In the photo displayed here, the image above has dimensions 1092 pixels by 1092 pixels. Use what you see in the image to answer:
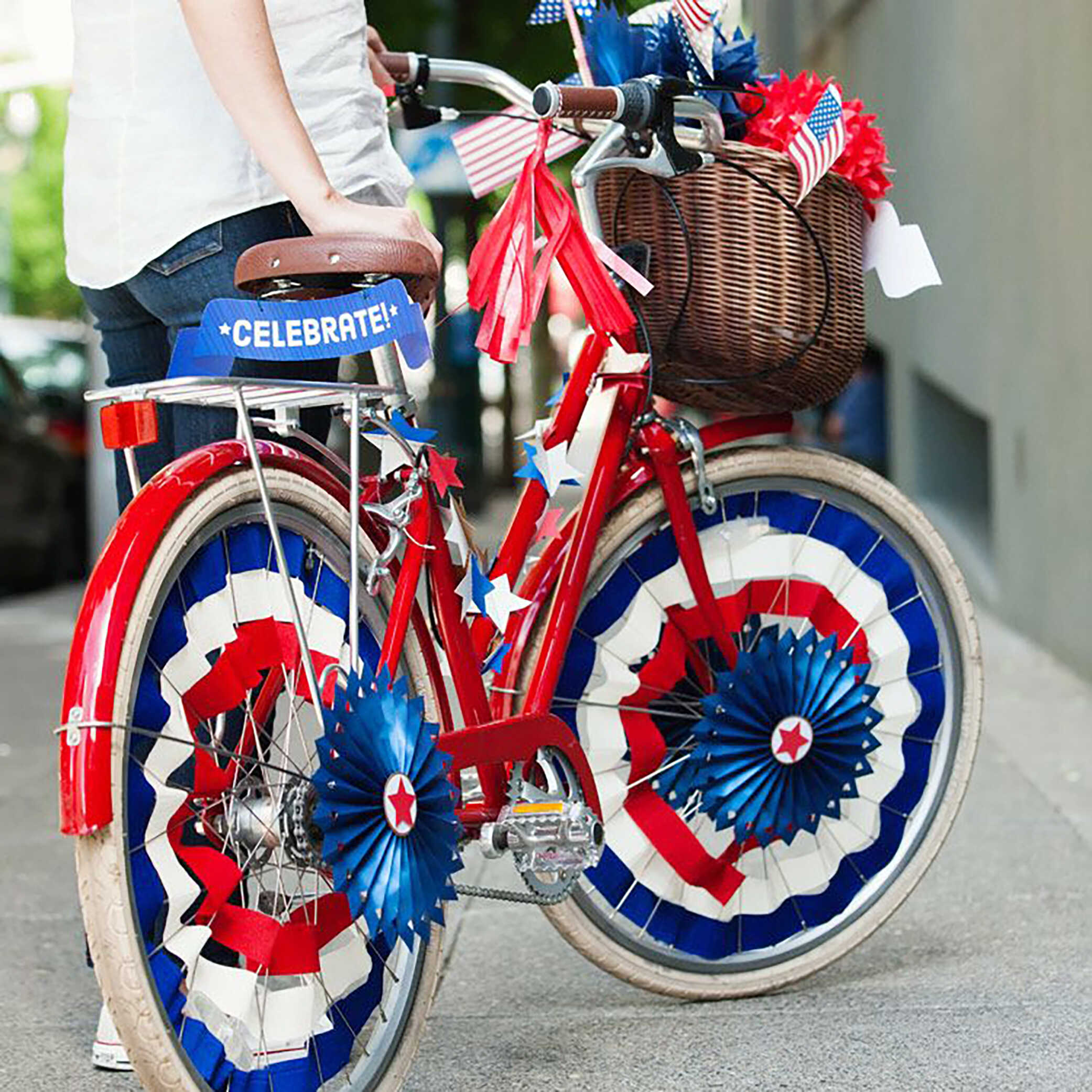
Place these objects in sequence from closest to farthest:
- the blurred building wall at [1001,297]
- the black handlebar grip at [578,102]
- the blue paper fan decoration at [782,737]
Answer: the black handlebar grip at [578,102], the blue paper fan decoration at [782,737], the blurred building wall at [1001,297]

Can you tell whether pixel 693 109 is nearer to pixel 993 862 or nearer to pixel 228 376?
pixel 228 376

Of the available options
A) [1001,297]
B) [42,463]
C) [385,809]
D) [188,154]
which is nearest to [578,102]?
[188,154]

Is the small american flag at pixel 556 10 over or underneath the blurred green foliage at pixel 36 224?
over

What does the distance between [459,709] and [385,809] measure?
435 mm

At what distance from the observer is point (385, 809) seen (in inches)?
102

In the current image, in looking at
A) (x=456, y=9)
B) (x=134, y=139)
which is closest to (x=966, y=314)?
(x=456, y=9)

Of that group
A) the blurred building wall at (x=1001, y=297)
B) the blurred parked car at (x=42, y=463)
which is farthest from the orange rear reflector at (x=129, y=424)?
the blurred parked car at (x=42, y=463)

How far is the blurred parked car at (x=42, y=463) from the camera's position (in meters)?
11.5

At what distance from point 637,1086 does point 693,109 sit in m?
1.43

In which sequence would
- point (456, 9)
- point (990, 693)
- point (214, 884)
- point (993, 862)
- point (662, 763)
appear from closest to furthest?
1. point (214, 884)
2. point (662, 763)
3. point (993, 862)
4. point (990, 693)
5. point (456, 9)

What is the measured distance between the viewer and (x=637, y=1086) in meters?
3.00

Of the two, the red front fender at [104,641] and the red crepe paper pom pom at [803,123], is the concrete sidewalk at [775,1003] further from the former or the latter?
the red crepe paper pom pom at [803,123]

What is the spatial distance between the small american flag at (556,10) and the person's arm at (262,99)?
667 mm

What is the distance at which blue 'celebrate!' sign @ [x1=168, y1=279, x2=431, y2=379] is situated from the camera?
2.58 meters
